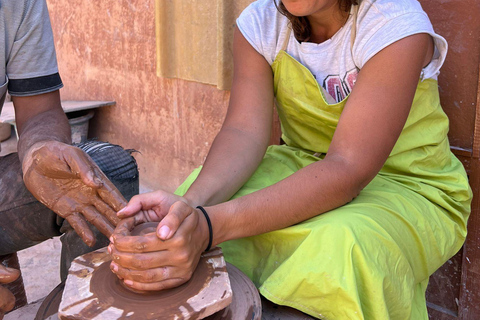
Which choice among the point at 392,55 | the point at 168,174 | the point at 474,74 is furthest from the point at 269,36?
the point at 168,174

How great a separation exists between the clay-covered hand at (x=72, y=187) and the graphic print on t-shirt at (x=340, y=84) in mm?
845

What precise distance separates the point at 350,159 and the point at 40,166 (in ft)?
3.56

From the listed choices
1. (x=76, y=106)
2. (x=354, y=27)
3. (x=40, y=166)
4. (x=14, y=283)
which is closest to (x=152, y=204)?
(x=40, y=166)

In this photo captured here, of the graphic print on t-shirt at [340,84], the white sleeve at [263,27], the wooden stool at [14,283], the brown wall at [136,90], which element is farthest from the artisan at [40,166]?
the brown wall at [136,90]

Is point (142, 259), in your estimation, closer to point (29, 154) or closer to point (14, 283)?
point (29, 154)

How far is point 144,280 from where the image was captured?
1376mm

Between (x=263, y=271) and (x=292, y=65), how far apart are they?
776mm

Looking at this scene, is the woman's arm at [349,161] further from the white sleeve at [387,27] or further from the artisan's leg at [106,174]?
the artisan's leg at [106,174]

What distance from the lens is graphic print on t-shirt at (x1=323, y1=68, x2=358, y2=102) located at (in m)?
1.82

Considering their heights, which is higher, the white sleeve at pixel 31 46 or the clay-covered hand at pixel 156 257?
the white sleeve at pixel 31 46

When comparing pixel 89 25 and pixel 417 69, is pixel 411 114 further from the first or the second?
pixel 89 25

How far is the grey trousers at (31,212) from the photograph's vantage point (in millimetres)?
1971

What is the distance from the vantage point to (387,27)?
167 cm

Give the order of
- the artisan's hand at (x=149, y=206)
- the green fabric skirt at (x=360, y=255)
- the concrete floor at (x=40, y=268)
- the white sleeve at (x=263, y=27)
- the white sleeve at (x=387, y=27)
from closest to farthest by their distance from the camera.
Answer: the green fabric skirt at (x=360, y=255), the artisan's hand at (x=149, y=206), the white sleeve at (x=387, y=27), the white sleeve at (x=263, y=27), the concrete floor at (x=40, y=268)
